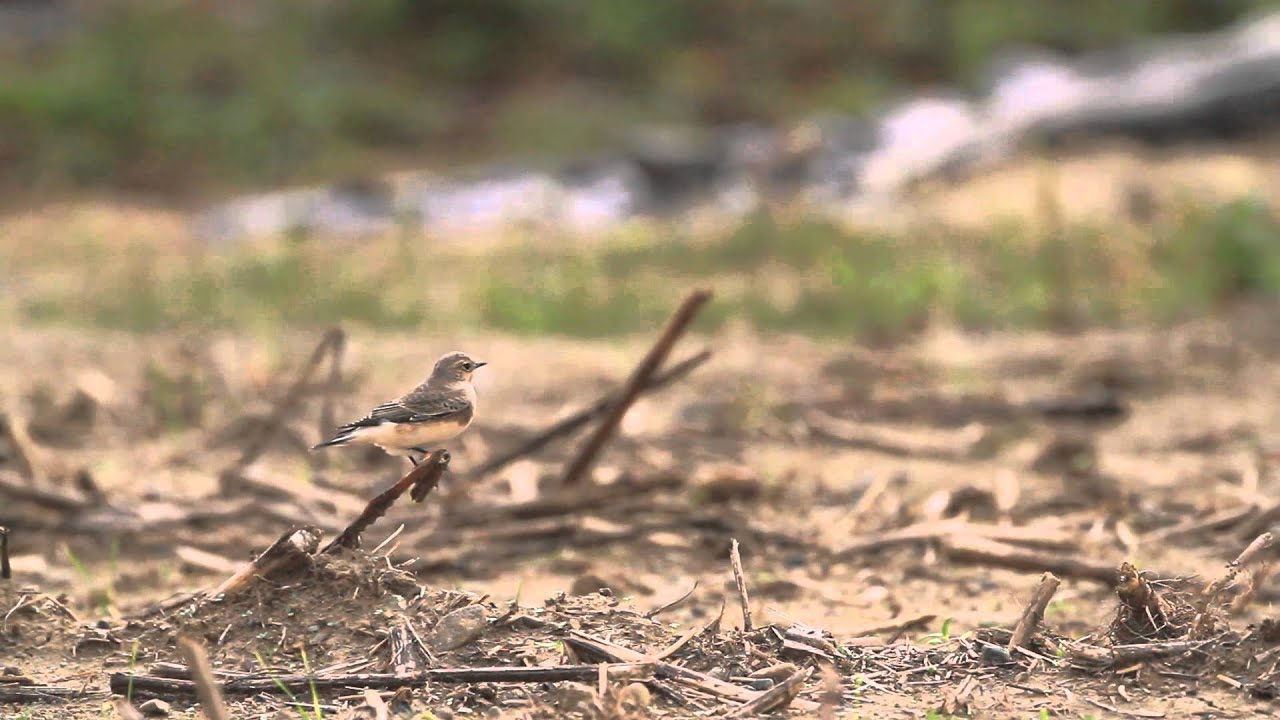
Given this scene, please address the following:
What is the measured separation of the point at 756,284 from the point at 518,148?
8833 mm

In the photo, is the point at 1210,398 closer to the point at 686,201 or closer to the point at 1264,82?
the point at 686,201

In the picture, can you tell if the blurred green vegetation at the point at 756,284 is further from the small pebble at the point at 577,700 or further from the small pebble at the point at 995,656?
the small pebble at the point at 577,700

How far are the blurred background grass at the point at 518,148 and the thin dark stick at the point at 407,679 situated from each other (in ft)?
16.1

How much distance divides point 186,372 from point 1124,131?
1181 centimetres

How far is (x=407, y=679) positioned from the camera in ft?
8.03

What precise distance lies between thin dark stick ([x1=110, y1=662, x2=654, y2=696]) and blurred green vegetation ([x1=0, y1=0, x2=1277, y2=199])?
14.0 meters

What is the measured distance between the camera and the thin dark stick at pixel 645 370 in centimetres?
342

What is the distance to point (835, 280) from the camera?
27.3 feet

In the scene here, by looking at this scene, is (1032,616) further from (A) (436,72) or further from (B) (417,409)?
(A) (436,72)

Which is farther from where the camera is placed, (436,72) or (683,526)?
(436,72)

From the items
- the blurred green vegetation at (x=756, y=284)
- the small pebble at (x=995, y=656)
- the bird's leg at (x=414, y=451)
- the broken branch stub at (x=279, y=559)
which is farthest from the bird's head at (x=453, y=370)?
the blurred green vegetation at (x=756, y=284)

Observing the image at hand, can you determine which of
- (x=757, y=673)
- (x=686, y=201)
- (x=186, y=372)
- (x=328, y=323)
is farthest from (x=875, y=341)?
(x=686, y=201)

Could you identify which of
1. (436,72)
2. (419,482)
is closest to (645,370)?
(419,482)

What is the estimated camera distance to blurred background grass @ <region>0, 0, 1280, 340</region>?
800 centimetres
